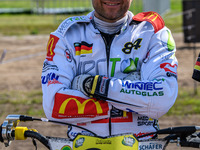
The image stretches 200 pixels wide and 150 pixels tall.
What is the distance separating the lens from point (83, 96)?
2.89 m

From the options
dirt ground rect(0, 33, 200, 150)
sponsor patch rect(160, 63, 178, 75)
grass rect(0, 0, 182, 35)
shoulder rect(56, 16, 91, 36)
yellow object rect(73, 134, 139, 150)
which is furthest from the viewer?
grass rect(0, 0, 182, 35)

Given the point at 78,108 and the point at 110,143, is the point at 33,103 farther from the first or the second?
the point at 110,143

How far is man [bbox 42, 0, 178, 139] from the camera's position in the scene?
9.36 ft

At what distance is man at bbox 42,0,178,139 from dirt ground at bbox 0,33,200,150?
267 centimetres

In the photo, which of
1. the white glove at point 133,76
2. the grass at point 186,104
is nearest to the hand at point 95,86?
the white glove at point 133,76

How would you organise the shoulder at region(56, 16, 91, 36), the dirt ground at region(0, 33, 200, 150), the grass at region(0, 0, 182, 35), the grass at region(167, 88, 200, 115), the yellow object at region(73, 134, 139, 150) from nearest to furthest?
1. the yellow object at region(73, 134, 139, 150)
2. the shoulder at region(56, 16, 91, 36)
3. the dirt ground at region(0, 33, 200, 150)
4. the grass at region(167, 88, 200, 115)
5. the grass at region(0, 0, 182, 35)

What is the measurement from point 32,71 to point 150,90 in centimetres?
942

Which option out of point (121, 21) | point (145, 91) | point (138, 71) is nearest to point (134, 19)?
point (121, 21)

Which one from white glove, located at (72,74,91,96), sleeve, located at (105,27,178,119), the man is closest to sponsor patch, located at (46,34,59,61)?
the man

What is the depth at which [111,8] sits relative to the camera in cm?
305

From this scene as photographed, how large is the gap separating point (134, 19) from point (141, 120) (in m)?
0.74

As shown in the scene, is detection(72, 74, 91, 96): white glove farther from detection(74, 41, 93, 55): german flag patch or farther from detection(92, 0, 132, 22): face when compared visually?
detection(92, 0, 132, 22): face

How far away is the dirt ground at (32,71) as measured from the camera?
261 inches

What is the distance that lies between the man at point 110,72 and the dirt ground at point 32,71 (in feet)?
8.75
